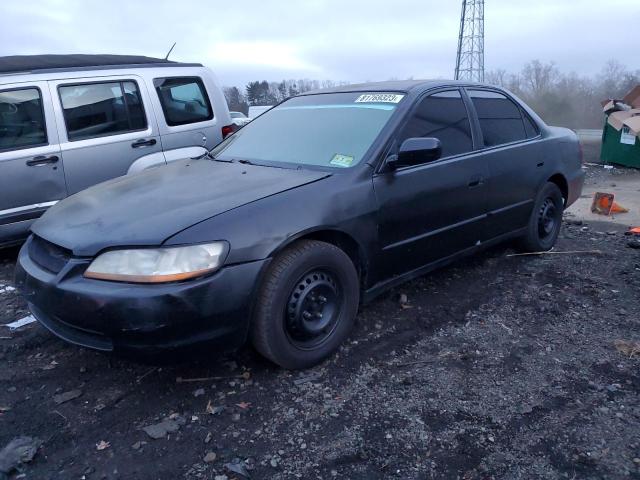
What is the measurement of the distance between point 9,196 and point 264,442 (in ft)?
11.8

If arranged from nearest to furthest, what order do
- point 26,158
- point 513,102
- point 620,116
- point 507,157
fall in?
point 507,157, point 513,102, point 26,158, point 620,116

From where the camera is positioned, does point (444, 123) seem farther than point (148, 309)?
Yes

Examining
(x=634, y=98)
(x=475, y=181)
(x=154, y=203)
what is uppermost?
(x=634, y=98)

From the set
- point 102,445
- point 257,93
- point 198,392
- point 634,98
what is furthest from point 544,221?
point 257,93

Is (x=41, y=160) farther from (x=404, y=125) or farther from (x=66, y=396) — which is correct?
(x=404, y=125)

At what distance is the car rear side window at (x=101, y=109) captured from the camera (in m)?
5.00

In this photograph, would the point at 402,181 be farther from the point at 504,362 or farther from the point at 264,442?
the point at 264,442

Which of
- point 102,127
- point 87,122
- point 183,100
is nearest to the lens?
point 87,122

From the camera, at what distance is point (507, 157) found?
4195 millimetres

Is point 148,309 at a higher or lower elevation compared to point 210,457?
higher

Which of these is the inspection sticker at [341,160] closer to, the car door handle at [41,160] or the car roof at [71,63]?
the car door handle at [41,160]

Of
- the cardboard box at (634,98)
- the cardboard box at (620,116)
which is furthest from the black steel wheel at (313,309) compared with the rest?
the cardboard box at (634,98)

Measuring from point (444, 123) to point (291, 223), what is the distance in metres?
1.68

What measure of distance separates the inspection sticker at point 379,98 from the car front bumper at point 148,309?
5.28 ft
